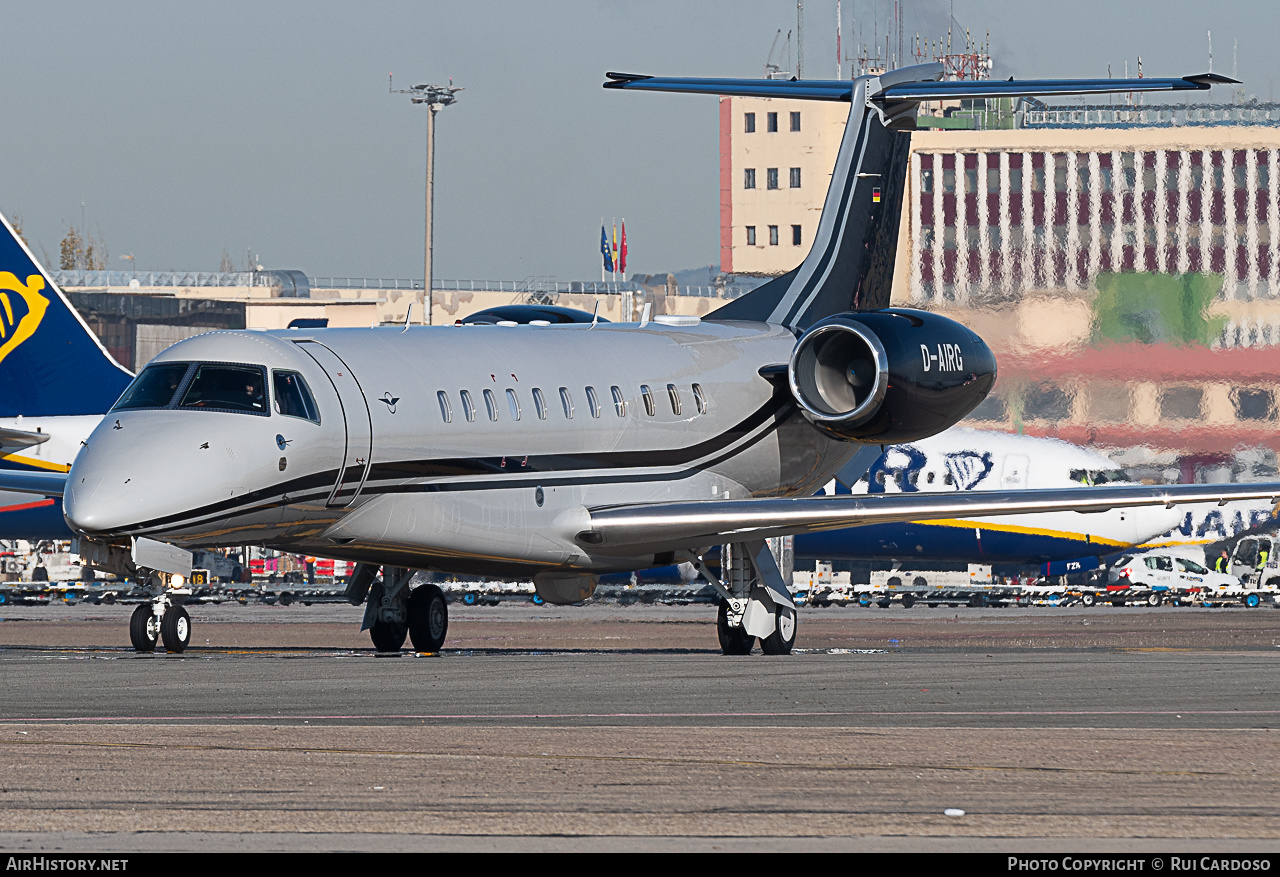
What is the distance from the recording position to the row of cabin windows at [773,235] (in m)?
127

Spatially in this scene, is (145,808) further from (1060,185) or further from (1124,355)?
(1060,185)

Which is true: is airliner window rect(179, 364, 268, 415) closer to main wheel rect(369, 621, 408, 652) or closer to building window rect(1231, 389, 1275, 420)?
main wheel rect(369, 621, 408, 652)

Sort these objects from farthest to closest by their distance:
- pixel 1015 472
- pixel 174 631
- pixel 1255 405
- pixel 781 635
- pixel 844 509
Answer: pixel 1015 472 → pixel 1255 405 → pixel 781 635 → pixel 844 509 → pixel 174 631

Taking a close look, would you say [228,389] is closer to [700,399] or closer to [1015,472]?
[700,399]

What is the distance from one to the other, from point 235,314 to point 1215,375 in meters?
70.7

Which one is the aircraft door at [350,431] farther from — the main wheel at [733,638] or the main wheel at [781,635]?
the main wheel at [781,635]

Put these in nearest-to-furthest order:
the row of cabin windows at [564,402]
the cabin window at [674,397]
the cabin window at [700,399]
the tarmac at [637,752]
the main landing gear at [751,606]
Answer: the tarmac at [637,752] → the row of cabin windows at [564,402] → the main landing gear at [751,606] → the cabin window at [674,397] → the cabin window at [700,399]

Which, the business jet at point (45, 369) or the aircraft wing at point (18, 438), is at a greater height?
the business jet at point (45, 369)

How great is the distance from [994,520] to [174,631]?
35782mm

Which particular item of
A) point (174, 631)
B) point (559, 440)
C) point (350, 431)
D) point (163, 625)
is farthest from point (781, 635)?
point (163, 625)

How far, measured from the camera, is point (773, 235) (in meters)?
128

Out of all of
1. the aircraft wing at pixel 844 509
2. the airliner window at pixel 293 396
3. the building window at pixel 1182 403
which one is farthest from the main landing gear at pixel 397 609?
the building window at pixel 1182 403

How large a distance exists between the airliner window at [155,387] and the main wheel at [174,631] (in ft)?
8.74

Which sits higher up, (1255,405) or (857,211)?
(857,211)
